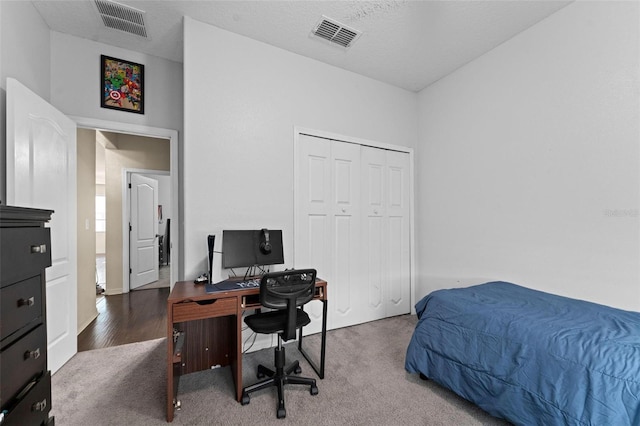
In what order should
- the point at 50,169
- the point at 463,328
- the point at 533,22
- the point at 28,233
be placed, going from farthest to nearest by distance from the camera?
the point at 533,22, the point at 50,169, the point at 463,328, the point at 28,233

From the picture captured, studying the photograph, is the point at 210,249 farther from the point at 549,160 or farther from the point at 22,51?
the point at 549,160

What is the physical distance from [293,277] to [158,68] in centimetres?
271

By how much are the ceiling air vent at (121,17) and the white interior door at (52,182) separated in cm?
89

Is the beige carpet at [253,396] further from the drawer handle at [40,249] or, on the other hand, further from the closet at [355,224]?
the drawer handle at [40,249]

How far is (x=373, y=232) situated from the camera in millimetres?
3287

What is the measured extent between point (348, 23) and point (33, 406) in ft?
10.4

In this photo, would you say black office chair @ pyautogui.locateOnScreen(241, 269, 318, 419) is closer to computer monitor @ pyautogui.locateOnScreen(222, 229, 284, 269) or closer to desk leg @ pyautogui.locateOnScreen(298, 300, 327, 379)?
desk leg @ pyautogui.locateOnScreen(298, 300, 327, 379)

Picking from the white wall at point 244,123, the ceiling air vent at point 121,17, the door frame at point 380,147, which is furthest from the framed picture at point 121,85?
the door frame at point 380,147

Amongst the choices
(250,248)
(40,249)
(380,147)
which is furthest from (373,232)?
(40,249)

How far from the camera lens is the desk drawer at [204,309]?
1.75m

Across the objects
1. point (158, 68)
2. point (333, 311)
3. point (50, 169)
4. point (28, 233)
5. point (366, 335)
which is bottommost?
point (366, 335)

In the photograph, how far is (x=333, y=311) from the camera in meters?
3.02

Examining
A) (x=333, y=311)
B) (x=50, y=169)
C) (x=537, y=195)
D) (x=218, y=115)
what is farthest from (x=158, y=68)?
(x=537, y=195)

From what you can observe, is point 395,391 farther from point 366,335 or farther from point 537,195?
point 537,195
